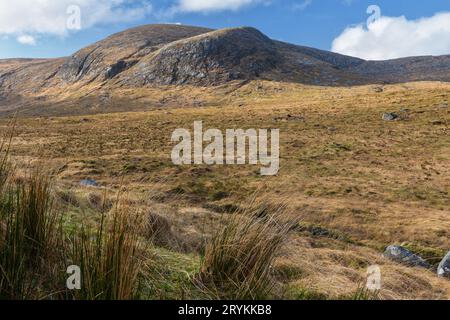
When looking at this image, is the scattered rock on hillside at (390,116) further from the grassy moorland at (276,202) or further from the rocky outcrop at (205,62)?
the rocky outcrop at (205,62)

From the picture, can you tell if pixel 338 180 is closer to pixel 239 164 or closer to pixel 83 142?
pixel 239 164

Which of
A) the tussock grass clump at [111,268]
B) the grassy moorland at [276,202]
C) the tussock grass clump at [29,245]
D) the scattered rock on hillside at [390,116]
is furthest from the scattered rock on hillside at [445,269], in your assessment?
the scattered rock on hillside at [390,116]

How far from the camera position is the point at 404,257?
998cm

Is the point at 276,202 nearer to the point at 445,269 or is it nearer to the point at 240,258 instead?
the point at 240,258

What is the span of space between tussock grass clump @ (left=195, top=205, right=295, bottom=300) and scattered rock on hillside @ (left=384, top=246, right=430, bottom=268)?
6878 millimetres

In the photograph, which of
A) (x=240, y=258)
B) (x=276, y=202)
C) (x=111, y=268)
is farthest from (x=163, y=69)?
(x=111, y=268)

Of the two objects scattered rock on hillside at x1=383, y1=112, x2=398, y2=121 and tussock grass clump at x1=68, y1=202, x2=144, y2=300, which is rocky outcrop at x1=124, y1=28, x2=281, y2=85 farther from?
tussock grass clump at x1=68, y1=202, x2=144, y2=300

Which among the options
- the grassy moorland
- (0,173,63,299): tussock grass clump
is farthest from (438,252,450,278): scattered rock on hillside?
(0,173,63,299): tussock grass clump

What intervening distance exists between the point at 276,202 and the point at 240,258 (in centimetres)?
122

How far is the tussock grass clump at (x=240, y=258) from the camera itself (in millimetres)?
3534

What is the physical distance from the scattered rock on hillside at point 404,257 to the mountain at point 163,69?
284 feet

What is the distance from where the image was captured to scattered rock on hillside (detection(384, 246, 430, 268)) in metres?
9.55

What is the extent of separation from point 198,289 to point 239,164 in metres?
21.1
